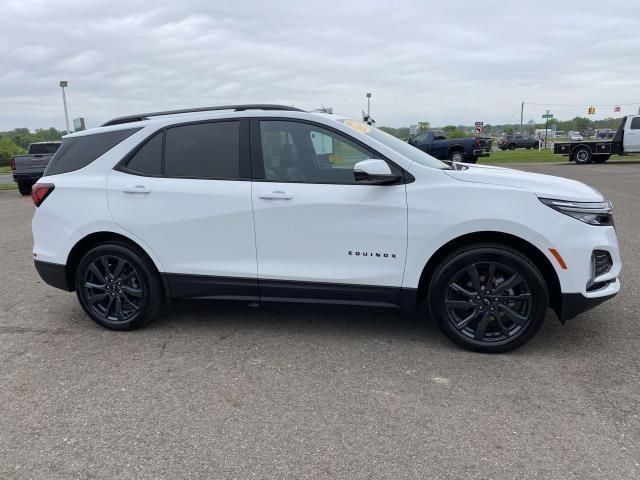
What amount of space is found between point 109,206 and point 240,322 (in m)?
1.46

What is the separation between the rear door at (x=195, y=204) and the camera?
410 cm

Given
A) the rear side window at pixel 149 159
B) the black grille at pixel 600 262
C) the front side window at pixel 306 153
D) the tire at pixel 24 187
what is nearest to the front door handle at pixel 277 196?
the front side window at pixel 306 153

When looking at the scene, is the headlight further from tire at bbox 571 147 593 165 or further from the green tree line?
the green tree line

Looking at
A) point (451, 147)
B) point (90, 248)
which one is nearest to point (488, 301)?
point (90, 248)

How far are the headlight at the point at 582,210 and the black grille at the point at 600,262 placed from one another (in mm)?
210

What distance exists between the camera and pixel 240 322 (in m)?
4.63

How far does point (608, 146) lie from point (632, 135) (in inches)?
44.4

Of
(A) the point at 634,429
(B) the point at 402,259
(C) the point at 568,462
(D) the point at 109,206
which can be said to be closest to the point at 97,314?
(D) the point at 109,206

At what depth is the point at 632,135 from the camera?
76.1 feet

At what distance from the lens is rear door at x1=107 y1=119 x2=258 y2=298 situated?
410 centimetres

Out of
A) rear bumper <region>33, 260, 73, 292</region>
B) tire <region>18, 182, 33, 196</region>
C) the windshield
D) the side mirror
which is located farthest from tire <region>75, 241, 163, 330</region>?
tire <region>18, 182, 33, 196</region>

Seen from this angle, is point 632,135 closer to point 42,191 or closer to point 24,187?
point 24,187

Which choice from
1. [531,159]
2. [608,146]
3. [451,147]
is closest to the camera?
[608,146]

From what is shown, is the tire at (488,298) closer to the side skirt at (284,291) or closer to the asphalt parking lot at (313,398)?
the asphalt parking lot at (313,398)
